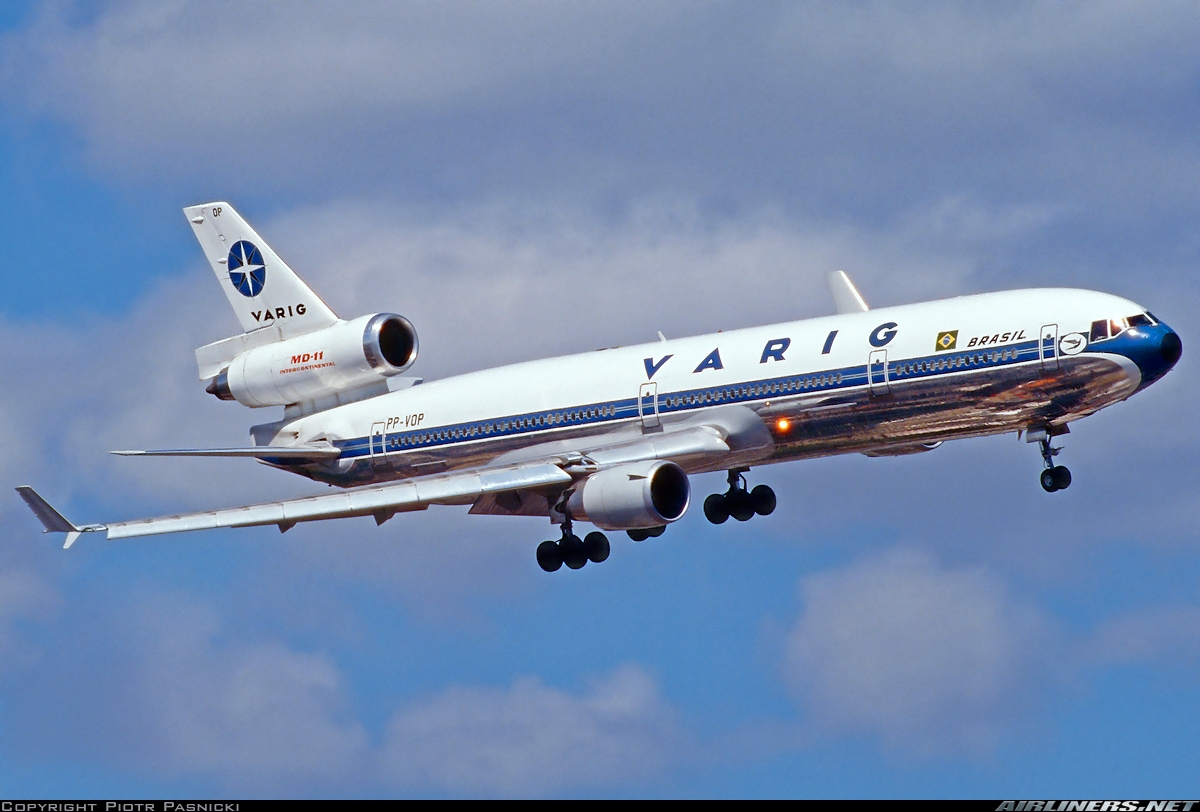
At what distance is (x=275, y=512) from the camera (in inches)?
1988

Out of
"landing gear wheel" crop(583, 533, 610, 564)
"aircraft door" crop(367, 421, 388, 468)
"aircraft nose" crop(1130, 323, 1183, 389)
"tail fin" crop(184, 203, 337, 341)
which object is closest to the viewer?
"aircraft nose" crop(1130, 323, 1183, 389)

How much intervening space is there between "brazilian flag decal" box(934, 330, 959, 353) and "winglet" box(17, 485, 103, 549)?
874 inches

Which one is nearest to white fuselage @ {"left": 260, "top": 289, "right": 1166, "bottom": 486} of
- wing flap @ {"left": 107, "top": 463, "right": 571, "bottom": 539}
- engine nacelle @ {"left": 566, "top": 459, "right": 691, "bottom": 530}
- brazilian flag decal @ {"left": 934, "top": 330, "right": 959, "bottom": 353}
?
brazilian flag decal @ {"left": 934, "top": 330, "right": 959, "bottom": 353}

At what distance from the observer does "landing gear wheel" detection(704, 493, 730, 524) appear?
5656cm

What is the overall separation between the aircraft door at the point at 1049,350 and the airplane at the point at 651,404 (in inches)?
1.7

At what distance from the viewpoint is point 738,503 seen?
5644 cm

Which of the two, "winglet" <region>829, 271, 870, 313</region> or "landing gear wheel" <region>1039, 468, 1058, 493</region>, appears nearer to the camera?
"landing gear wheel" <region>1039, 468, 1058, 493</region>

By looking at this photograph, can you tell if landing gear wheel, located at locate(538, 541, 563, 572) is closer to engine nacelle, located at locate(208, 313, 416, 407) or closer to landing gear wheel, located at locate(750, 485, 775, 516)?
landing gear wheel, located at locate(750, 485, 775, 516)

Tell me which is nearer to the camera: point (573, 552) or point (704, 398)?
point (704, 398)

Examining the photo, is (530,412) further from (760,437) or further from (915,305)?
(915,305)

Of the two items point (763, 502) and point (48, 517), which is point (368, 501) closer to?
point (48, 517)

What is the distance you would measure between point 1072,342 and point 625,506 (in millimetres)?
12120

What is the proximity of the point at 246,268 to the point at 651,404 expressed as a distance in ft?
58.0

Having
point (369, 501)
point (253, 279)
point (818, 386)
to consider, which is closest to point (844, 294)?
point (818, 386)
